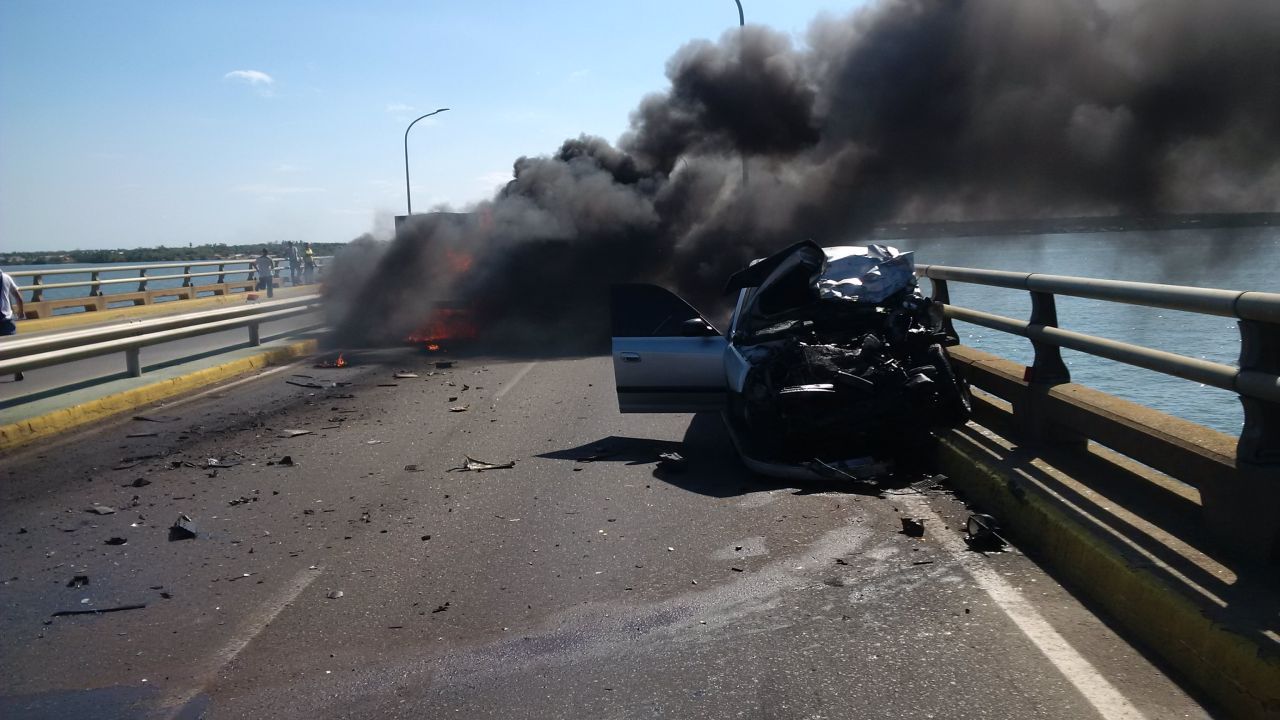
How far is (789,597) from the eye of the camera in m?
4.82

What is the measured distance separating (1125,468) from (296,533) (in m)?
4.64

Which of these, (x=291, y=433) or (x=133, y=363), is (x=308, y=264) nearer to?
(x=133, y=363)

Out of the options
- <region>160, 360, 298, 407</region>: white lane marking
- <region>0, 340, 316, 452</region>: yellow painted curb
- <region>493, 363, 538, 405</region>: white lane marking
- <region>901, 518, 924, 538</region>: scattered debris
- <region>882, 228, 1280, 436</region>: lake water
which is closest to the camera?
<region>901, 518, 924, 538</region>: scattered debris

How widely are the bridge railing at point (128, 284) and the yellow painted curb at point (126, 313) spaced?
43cm

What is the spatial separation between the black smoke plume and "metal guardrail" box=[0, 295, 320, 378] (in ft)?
14.0

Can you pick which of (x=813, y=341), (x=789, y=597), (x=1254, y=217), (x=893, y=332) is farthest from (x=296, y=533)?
(x=1254, y=217)

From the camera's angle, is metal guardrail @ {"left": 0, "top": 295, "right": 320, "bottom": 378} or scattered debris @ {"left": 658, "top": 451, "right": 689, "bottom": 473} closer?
scattered debris @ {"left": 658, "top": 451, "right": 689, "bottom": 473}

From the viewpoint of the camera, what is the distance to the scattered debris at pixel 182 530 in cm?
632

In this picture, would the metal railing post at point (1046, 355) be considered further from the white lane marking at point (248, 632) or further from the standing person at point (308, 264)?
the standing person at point (308, 264)

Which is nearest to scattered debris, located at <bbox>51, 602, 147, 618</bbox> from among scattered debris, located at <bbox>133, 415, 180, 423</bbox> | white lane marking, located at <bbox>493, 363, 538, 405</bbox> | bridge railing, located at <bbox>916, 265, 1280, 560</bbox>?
bridge railing, located at <bbox>916, 265, 1280, 560</bbox>

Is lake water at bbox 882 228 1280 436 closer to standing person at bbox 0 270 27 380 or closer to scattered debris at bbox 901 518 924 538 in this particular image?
scattered debris at bbox 901 518 924 538

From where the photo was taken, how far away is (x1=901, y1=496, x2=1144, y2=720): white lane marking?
3.48m

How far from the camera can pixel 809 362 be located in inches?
285

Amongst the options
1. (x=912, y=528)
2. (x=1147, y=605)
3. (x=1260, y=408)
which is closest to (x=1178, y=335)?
(x=912, y=528)
